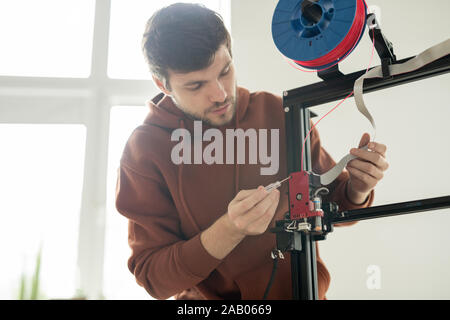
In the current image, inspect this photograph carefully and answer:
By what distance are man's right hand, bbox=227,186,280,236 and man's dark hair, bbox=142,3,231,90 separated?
0.35 m

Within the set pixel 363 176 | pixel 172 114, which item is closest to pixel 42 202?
A: pixel 172 114

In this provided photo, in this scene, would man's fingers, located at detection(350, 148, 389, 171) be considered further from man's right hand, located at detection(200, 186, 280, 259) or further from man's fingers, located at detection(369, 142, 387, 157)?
man's right hand, located at detection(200, 186, 280, 259)

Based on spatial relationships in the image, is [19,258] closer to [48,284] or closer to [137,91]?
[48,284]

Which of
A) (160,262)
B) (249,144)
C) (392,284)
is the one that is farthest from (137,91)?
(392,284)

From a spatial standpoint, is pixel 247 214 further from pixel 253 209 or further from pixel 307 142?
pixel 307 142

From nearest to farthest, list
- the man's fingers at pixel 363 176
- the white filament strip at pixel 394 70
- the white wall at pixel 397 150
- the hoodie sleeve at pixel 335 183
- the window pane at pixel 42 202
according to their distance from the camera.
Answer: the white filament strip at pixel 394 70, the man's fingers at pixel 363 176, the hoodie sleeve at pixel 335 183, the white wall at pixel 397 150, the window pane at pixel 42 202

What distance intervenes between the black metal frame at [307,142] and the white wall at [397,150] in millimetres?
931

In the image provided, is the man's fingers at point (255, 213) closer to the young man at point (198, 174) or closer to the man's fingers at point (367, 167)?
the young man at point (198, 174)

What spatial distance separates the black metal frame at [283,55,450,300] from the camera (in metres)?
0.74

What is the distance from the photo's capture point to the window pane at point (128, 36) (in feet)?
6.93

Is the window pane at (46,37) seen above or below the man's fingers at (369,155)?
above

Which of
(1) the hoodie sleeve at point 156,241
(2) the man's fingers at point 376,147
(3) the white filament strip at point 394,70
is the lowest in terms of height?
(1) the hoodie sleeve at point 156,241

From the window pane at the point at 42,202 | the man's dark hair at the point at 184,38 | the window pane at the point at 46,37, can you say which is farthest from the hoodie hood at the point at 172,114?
the window pane at the point at 46,37

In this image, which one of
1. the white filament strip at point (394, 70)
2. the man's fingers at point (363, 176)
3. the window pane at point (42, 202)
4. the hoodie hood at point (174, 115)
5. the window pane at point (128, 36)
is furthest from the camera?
the window pane at point (128, 36)
